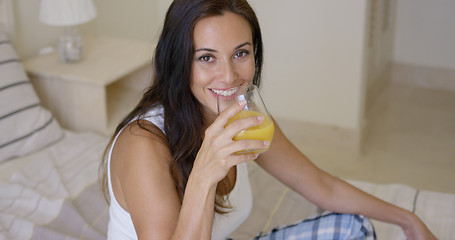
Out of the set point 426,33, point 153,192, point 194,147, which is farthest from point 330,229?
point 426,33

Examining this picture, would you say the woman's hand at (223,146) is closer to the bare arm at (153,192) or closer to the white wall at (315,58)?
the bare arm at (153,192)

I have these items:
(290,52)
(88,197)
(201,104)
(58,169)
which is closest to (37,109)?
(58,169)

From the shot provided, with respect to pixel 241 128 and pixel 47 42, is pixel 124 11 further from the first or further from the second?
pixel 241 128

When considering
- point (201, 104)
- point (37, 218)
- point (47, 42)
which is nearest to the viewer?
point (201, 104)

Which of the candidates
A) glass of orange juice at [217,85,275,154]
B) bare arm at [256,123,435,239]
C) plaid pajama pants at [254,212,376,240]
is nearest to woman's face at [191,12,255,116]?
glass of orange juice at [217,85,275,154]

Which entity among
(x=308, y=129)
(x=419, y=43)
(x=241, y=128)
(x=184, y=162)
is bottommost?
(x=308, y=129)

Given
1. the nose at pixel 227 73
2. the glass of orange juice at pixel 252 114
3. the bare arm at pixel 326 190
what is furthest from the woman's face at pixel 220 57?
the bare arm at pixel 326 190

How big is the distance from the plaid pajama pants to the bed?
5.4 inches

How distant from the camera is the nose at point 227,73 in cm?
118

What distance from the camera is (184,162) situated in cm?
124

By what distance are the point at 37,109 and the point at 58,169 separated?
0.33 meters

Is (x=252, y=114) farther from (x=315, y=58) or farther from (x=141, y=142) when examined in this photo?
(x=315, y=58)

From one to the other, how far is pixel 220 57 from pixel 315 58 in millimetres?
1751

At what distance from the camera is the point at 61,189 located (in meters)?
1.87
